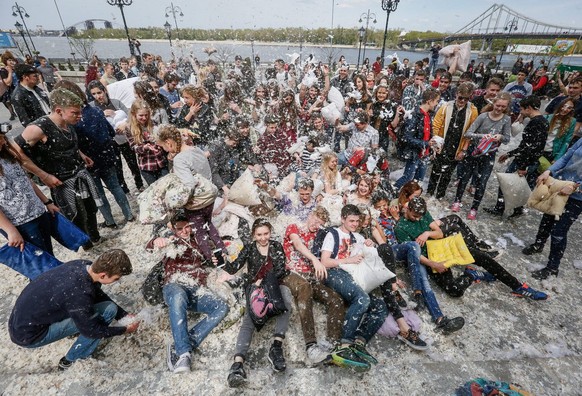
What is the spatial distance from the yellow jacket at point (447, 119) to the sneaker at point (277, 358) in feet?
14.2

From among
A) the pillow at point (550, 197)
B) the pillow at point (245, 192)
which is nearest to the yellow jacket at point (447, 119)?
the pillow at point (550, 197)

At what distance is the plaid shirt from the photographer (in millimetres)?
4082

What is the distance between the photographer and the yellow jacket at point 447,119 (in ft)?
15.1

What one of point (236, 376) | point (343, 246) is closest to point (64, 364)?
point (236, 376)

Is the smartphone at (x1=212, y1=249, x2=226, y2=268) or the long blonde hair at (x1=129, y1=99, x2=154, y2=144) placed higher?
the long blonde hair at (x1=129, y1=99, x2=154, y2=144)

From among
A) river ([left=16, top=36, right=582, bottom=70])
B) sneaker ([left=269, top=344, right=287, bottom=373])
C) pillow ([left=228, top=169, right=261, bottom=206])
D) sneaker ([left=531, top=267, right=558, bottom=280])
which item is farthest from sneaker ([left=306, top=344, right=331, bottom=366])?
river ([left=16, top=36, right=582, bottom=70])

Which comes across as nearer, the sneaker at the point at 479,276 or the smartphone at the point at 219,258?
the smartphone at the point at 219,258

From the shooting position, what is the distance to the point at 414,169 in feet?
17.0

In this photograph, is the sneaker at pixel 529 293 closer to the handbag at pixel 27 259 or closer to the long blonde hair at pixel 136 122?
the handbag at pixel 27 259

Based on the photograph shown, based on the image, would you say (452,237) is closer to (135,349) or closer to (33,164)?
(135,349)

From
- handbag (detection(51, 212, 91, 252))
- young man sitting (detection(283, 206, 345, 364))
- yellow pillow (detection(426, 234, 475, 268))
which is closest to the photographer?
young man sitting (detection(283, 206, 345, 364))

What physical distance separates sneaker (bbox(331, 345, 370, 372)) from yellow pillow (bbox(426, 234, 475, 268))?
5.35ft

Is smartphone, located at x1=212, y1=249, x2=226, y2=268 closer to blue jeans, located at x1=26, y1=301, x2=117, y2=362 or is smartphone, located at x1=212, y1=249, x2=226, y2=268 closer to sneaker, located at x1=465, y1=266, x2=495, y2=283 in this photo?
blue jeans, located at x1=26, y1=301, x2=117, y2=362

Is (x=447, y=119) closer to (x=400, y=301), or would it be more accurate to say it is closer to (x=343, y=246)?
(x=343, y=246)
